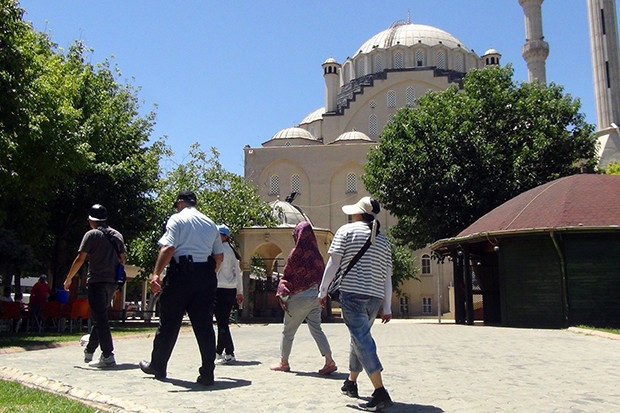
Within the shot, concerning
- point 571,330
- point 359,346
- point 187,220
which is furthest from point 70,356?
point 571,330

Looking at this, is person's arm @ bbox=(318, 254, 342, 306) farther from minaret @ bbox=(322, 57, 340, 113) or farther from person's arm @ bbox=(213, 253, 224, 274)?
minaret @ bbox=(322, 57, 340, 113)

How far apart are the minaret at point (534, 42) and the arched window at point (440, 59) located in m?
11.0

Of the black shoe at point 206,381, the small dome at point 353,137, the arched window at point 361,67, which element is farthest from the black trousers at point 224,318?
the arched window at point 361,67

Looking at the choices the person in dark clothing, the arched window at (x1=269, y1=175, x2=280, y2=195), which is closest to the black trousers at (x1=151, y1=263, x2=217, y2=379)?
the person in dark clothing

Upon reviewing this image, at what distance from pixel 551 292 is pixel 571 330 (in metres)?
1.77

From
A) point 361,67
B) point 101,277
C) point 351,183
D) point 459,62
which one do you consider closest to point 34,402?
point 101,277

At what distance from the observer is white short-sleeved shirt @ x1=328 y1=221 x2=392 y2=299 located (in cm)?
534

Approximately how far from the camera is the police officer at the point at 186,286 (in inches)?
230

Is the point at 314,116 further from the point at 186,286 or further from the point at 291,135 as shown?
the point at 186,286

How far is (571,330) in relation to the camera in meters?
14.6

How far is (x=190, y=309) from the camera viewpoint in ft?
19.6

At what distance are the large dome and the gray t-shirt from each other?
54.1 metres

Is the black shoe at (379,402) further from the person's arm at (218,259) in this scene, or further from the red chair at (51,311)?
the red chair at (51,311)

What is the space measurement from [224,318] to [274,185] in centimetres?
4404
